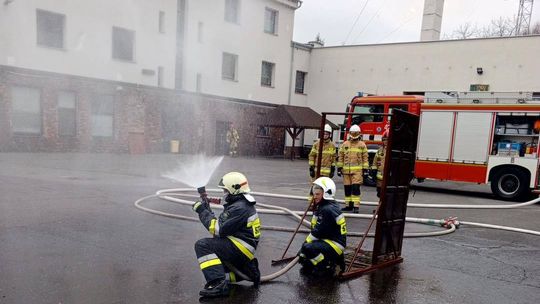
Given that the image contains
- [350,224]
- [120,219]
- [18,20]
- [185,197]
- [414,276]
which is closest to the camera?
[414,276]

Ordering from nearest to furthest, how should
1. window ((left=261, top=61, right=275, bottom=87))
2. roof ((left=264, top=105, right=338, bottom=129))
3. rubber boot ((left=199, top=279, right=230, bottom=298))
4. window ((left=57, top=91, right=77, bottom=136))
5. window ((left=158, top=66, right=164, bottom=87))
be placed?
rubber boot ((left=199, top=279, right=230, bottom=298)), window ((left=158, top=66, right=164, bottom=87)), window ((left=57, top=91, right=77, bottom=136)), roof ((left=264, top=105, right=338, bottom=129)), window ((left=261, top=61, right=275, bottom=87))

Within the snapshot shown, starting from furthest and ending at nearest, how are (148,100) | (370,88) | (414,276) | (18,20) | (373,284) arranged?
(370,88) → (148,100) → (18,20) → (414,276) → (373,284)

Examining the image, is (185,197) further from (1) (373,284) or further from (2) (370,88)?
(2) (370,88)

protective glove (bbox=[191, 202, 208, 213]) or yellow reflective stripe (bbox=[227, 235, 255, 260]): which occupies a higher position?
protective glove (bbox=[191, 202, 208, 213])

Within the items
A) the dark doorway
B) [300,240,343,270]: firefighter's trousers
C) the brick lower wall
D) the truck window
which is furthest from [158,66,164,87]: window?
the dark doorway

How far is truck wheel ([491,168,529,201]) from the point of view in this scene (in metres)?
11.5

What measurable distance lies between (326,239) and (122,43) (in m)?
4.01

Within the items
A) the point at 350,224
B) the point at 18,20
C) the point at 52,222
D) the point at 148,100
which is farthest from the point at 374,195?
the point at 148,100

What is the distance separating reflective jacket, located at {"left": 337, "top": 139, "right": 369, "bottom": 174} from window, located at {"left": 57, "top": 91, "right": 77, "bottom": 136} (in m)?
12.5

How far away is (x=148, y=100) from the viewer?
17922mm

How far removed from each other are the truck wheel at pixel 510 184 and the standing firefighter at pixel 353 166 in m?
5.65

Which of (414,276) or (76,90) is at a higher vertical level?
(76,90)

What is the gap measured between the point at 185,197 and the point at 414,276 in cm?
524

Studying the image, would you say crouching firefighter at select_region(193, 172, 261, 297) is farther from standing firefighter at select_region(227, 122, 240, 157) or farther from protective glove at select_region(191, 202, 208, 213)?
standing firefighter at select_region(227, 122, 240, 157)
